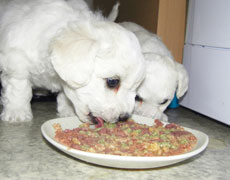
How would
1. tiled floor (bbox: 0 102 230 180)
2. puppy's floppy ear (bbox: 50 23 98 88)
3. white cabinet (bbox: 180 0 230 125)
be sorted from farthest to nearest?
white cabinet (bbox: 180 0 230 125) < puppy's floppy ear (bbox: 50 23 98 88) < tiled floor (bbox: 0 102 230 180)

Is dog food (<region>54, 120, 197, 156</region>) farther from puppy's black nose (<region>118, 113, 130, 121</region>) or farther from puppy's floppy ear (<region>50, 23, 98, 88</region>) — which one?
puppy's floppy ear (<region>50, 23, 98, 88</region>)

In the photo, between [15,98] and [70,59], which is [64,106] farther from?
[70,59]

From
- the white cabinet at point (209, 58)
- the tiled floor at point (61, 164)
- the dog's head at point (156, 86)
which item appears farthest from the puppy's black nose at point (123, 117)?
the white cabinet at point (209, 58)

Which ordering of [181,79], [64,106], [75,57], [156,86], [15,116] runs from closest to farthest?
[75,57]
[15,116]
[156,86]
[181,79]
[64,106]

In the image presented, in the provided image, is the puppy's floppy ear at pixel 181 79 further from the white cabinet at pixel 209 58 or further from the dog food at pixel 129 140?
the dog food at pixel 129 140

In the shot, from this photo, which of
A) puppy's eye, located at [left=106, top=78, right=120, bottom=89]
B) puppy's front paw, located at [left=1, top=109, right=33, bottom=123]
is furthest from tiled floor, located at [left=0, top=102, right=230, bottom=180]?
puppy's eye, located at [left=106, top=78, right=120, bottom=89]

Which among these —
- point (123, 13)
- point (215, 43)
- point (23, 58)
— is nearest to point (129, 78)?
point (23, 58)

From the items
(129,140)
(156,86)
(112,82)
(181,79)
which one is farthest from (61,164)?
(181,79)
